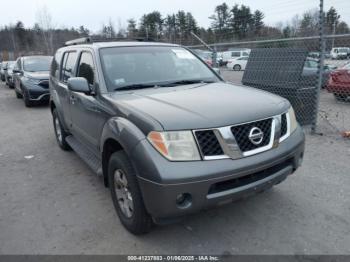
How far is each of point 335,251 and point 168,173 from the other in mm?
1675

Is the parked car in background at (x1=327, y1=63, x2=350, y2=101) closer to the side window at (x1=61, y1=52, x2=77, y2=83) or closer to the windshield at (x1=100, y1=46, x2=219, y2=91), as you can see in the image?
the windshield at (x1=100, y1=46, x2=219, y2=91)

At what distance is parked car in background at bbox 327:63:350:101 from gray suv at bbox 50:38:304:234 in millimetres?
7353

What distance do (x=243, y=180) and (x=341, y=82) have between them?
8.57 metres

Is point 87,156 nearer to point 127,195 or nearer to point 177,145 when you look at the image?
point 127,195

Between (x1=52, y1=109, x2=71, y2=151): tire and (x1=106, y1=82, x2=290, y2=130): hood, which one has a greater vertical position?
(x1=106, y1=82, x2=290, y2=130): hood

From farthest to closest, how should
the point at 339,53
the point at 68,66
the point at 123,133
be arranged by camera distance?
1. the point at 339,53
2. the point at 68,66
3. the point at 123,133

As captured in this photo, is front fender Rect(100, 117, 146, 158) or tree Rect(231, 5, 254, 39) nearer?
front fender Rect(100, 117, 146, 158)

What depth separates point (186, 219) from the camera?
3.34m

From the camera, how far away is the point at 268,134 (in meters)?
2.82

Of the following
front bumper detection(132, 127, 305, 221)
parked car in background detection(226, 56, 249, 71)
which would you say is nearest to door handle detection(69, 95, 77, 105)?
front bumper detection(132, 127, 305, 221)

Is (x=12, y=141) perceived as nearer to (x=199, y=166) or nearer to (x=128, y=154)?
(x=128, y=154)

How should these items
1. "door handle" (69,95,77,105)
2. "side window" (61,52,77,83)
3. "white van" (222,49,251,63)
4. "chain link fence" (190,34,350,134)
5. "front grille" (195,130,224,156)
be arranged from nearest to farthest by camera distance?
"front grille" (195,130,224,156) → "door handle" (69,95,77,105) → "side window" (61,52,77,83) → "chain link fence" (190,34,350,134) → "white van" (222,49,251,63)

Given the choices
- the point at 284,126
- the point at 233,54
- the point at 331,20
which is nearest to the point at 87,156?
the point at 284,126

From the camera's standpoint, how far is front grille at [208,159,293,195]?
2.54m
